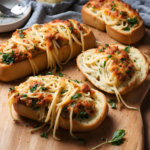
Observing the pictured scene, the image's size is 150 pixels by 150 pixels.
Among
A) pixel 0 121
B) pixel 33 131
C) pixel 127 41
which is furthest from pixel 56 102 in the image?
pixel 127 41

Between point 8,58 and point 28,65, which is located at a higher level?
point 8,58

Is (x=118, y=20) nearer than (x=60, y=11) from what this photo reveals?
Yes

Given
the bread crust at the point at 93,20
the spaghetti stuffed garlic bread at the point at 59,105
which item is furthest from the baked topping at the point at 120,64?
the bread crust at the point at 93,20

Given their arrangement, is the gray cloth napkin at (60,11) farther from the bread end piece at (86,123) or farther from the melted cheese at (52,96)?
the bread end piece at (86,123)

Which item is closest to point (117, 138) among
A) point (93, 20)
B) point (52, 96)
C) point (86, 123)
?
point (86, 123)

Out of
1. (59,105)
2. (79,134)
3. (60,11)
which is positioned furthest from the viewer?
(60,11)

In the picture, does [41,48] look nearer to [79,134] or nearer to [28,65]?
[28,65]

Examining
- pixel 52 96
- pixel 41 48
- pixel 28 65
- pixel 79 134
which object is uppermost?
pixel 41 48

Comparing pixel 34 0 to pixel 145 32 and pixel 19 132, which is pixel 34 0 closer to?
pixel 145 32

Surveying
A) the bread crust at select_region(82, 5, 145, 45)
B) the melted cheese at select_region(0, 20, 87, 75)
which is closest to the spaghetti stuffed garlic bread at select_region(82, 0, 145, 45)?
the bread crust at select_region(82, 5, 145, 45)
